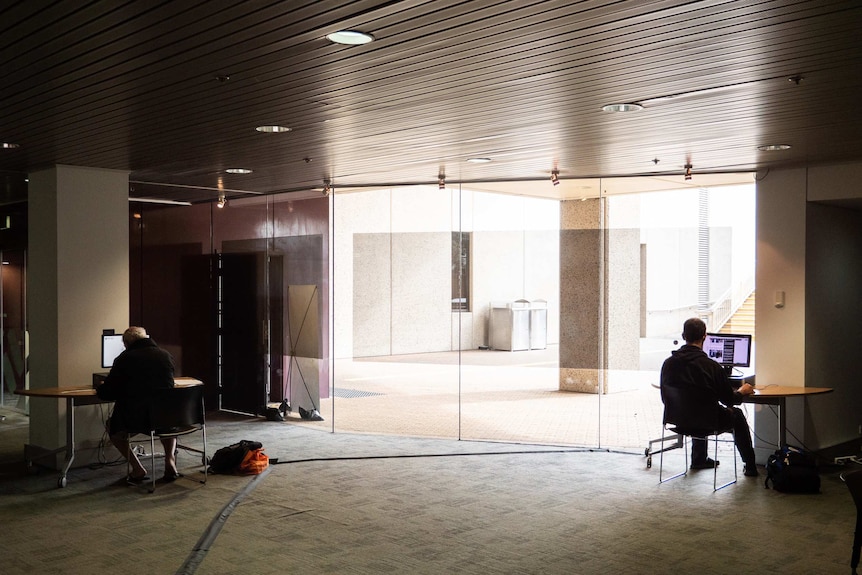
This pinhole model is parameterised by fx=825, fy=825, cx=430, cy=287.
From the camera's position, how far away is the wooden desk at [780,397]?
7.00 m

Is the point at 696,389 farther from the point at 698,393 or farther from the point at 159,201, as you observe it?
the point at 159,201

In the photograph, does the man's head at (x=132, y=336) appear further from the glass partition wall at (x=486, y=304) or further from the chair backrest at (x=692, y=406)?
the chair backrest at (x=692, y=406)

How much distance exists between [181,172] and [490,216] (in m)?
3.23

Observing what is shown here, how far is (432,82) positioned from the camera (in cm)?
465

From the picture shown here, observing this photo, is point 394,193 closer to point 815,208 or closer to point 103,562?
point 815,208

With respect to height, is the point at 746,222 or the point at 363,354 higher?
the point at 746,222

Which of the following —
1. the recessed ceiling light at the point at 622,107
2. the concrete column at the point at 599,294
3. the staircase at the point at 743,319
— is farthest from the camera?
the concrete column at the point at 599,294

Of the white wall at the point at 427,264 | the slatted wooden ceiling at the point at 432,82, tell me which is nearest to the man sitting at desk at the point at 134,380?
the slatted wooden ceiling at the point at 432,82

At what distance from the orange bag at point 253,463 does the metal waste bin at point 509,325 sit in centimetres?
271

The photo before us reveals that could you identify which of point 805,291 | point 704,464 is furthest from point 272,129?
point 805,291

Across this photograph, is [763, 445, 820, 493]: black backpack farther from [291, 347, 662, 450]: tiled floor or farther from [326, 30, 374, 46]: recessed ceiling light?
[326, 30, 374, 46]: recessed ceiling light

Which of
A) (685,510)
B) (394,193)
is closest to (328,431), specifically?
(394,193)

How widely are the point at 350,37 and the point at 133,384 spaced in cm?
393

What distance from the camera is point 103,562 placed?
4863 mm
